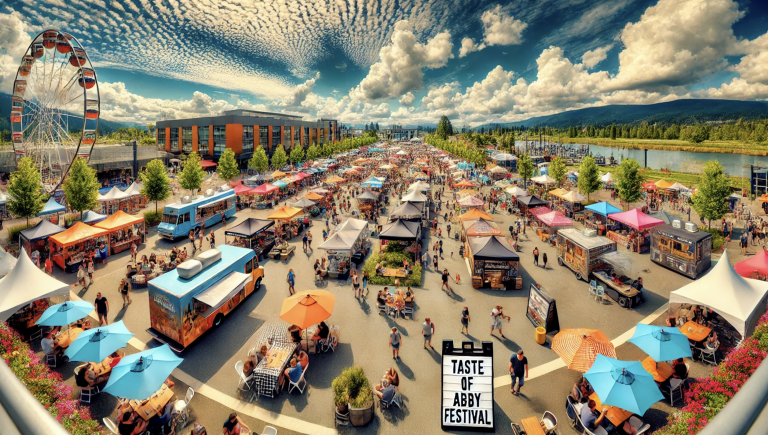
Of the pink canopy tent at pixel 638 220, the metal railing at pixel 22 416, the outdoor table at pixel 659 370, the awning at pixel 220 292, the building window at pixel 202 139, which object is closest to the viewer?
the metal railing at pixel 22 416

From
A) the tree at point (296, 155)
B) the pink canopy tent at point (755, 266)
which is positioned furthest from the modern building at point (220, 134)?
the pink canopy tent at point (755, 266)

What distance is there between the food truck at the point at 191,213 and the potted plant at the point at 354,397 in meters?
18.8

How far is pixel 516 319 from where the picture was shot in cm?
1311

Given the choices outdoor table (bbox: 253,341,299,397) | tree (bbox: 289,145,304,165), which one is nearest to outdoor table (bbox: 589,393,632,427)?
outdoor table (bbox: 253,341,299,397)

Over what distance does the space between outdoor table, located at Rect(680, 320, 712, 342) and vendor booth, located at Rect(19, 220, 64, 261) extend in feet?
98.4

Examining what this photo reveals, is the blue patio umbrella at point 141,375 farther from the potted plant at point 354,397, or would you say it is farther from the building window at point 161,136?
the building window at point 161,136

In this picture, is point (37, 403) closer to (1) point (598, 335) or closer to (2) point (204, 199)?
(1) point (598, 335)

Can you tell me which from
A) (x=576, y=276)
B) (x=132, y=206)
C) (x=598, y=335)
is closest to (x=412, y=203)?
(x=576, y=276)

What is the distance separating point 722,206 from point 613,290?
14.6 meters

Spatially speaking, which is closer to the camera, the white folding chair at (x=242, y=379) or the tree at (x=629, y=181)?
the white folding chair at (x=242, y=379)

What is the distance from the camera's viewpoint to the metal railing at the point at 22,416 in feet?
4.12

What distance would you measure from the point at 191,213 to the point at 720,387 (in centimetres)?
2659

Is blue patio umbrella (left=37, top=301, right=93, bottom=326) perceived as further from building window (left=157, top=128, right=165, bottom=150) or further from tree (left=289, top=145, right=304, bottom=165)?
building window (left=157, top=128, right=165, bottom=150)

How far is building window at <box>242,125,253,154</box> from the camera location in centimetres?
6255
